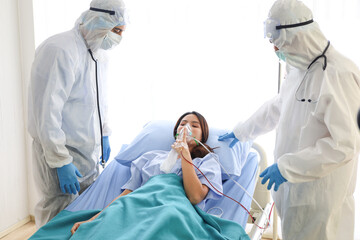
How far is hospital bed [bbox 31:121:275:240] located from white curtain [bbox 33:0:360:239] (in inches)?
14.2

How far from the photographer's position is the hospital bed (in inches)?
73.2

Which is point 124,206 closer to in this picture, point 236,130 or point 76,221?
point 76,221

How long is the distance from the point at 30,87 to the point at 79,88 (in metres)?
0.24

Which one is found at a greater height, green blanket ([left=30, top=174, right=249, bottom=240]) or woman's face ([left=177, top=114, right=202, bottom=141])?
woman's face ([left=177, top=114, right=202, bottom=141])

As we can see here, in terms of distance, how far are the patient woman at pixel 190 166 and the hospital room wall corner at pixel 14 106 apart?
4.23 ft

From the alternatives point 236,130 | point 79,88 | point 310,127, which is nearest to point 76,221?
point 79,88

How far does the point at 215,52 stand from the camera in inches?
101

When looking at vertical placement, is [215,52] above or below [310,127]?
above

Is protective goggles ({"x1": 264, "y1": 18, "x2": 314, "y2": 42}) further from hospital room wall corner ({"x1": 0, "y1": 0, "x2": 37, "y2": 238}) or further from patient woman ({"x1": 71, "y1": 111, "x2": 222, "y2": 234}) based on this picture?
hospital room wall corner ({"x1": 0, "y1": 0, "x2": 37, "y2": 238})

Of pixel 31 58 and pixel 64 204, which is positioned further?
pixel 31 58

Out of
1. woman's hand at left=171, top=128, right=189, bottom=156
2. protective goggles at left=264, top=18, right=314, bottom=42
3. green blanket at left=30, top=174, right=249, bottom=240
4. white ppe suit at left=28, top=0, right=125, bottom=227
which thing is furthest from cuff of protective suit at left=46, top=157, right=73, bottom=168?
protective goggles at left=264, top=18, right=314, bottom=42

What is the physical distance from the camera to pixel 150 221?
4.82ft

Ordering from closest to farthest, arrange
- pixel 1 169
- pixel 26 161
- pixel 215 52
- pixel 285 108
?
pixel 285 108
pixel 215 52
pixel 1 169
pixel 26 161

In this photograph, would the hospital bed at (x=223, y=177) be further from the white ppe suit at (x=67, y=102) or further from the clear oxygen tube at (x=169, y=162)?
the clear oxygen tube at (x=169, y=162)
